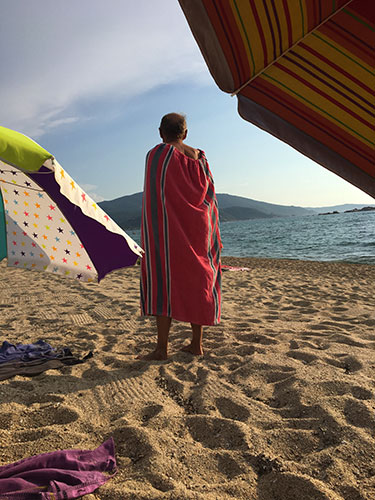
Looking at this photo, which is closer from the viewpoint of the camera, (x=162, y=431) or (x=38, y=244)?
(x=162, y=431)

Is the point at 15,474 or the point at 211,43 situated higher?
the point at 211,43

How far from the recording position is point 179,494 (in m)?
1.29

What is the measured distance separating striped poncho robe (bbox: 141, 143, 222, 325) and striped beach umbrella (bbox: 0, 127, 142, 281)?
1.25 ft

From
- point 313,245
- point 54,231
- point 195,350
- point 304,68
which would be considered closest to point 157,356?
point 195,350

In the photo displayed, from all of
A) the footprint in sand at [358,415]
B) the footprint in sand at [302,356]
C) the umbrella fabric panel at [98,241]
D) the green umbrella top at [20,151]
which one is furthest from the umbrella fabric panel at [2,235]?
the footprint in sand at [358,415]

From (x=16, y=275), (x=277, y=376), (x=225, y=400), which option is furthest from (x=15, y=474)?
(x=16, y=275)

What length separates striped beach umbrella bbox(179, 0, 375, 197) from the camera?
3.96 ft

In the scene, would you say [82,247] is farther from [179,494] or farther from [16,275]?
[16,275]

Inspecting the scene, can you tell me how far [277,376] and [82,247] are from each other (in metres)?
1.92

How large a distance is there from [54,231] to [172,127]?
1396 millimetres

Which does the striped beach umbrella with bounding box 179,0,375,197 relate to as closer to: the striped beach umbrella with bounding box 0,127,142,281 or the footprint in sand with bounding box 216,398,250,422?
the footprint in sand with bounding box 216,398,250,422

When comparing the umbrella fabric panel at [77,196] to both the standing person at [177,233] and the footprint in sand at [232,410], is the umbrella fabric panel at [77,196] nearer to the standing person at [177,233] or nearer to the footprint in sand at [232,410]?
the standing person at [177,233]

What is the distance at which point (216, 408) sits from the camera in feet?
6.41

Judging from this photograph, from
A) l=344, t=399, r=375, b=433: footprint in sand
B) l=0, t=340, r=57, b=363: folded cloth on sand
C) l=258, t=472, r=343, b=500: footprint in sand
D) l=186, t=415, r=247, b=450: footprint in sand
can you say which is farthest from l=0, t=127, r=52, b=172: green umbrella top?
l=344, t=399, r=375, b=433: footprint in sand
